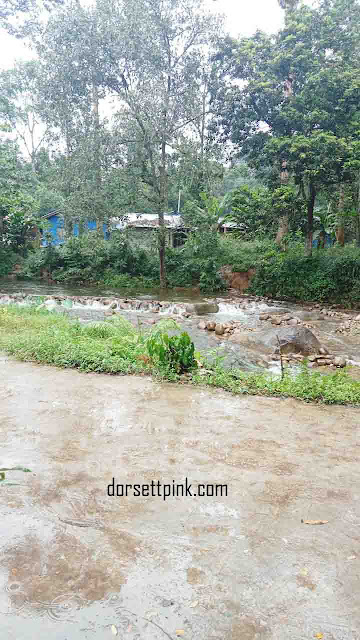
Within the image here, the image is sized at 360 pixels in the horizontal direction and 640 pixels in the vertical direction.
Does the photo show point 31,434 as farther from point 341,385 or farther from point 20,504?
point 341,385

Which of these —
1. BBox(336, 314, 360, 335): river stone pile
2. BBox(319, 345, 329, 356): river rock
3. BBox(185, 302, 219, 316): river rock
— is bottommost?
BBox(319, 345, 329, 356): river rock

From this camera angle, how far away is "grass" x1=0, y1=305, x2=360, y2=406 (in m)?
5.60

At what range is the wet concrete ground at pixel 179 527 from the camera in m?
2.14

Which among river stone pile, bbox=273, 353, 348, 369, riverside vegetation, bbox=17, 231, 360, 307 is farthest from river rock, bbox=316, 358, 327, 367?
riverside vegetation, bbox=17, 231, 360, 307

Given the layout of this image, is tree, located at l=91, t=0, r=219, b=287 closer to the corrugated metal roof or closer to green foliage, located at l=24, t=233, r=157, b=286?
the corrugated metal roof

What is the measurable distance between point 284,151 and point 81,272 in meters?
11.0

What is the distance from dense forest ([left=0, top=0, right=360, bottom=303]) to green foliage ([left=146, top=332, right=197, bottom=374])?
10.1m

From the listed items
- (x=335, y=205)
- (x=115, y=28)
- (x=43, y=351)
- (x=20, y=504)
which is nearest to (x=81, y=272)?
(x=115, y=28)

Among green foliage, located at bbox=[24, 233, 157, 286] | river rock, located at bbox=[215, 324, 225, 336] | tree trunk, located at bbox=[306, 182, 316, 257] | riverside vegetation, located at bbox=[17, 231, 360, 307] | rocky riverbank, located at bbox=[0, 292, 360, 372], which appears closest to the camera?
rocky riverbank, located at bbox=[0, 292, 360, 372]

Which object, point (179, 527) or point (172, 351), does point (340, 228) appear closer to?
point (172, 351)

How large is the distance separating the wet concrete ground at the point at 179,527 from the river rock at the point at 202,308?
9.38m

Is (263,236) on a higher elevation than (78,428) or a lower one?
higher

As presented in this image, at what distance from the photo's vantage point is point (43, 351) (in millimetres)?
6875

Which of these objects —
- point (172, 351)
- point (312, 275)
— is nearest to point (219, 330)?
point (172, 351)
